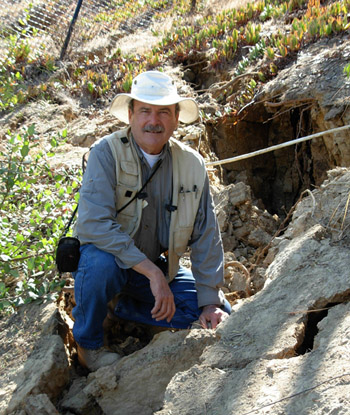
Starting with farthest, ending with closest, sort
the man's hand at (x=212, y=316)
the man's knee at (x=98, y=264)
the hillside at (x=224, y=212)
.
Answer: the man's hand at (x=212, y=316), the man's knee at (x=98, y=264), the hillside at (x=224, y=212)

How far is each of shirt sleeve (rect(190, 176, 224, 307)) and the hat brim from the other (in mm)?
500

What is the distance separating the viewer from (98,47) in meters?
9.61

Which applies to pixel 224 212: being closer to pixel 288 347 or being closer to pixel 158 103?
pixel 158 103

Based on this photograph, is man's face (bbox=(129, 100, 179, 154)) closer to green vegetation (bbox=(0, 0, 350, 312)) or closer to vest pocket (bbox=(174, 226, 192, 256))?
vest pocket (bbox=(174, 226, 192, 256))

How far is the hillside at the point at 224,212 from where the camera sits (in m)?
2.71

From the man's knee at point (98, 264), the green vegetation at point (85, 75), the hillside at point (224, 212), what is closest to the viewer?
the hillside at point (224, 212)

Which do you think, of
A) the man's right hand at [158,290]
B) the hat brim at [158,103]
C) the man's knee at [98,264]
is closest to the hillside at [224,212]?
the man's right hand at [158,290]

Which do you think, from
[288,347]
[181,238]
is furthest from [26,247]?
[288,347]

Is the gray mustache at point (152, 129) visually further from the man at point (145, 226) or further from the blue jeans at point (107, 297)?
the blue jeans at point (107, 297)

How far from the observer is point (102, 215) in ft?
11.2

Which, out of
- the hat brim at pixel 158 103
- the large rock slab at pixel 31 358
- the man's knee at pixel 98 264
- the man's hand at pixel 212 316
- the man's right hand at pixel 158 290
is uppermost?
the hat brim at pixel 158 103

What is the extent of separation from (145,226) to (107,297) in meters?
0.53

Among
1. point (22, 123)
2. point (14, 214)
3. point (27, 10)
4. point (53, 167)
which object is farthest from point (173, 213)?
point (27, 10)

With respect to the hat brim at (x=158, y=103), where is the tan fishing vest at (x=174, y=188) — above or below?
below
